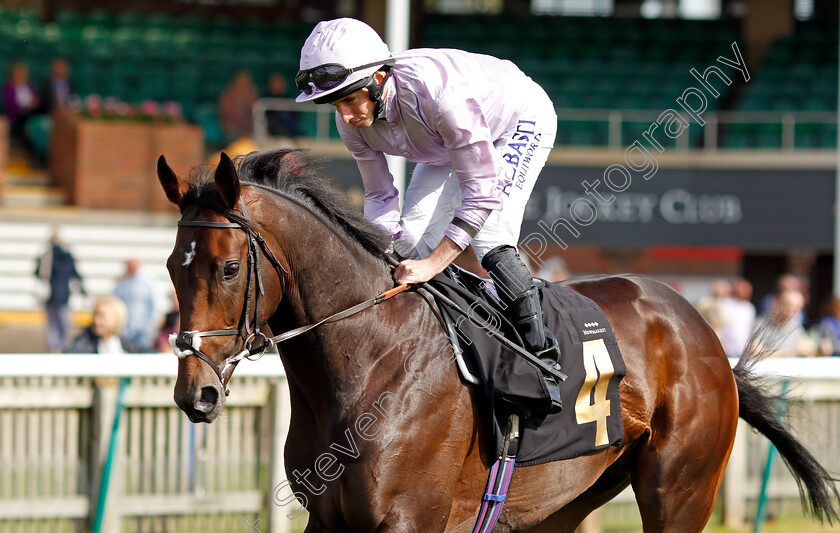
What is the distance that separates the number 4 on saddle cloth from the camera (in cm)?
296

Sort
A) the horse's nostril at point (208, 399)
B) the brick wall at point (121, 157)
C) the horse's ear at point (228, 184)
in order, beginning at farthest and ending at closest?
the brick wall at point (121, 157) → the horse's ear at point (228, 184) → the horse's nostril at point (208, 399)

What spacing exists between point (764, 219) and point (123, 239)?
7.81 m

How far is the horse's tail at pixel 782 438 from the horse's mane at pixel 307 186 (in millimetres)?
1775

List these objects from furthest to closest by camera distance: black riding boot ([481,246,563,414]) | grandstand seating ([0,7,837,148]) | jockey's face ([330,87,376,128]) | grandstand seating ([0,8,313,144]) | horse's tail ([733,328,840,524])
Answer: grandstand seating ([0,8,313,144]) → grandstand seating ([0,7,837,148]) → horse's tail ([733,328,840,524]) → black riding boot ([481,246,563,414]) → jockey's face ([330,87,376,128])

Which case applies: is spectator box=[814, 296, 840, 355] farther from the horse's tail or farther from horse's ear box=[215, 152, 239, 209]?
horse's ear box=[215, 152, 239, 209]

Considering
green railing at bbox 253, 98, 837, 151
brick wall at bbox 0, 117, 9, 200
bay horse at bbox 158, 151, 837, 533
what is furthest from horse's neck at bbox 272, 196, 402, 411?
brick wall at bbox 0, 117, 9, 200

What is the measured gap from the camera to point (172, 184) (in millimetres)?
2670

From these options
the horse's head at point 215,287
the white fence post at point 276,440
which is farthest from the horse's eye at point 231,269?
the white fence post at point 276,440

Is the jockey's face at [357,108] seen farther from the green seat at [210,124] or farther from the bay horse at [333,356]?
→ the green seat at [210,124]

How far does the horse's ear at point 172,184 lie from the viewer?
2.65m

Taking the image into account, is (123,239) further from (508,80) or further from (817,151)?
(508,80)

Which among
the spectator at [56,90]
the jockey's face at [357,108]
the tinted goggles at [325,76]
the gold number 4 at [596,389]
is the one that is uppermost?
A: the tinted goggles at [325,76]

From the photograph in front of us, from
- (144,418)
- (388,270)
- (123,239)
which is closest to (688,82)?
(123,239)

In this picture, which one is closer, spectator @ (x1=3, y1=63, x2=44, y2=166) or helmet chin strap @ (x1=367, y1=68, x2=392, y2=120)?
helmet chin strap @ (x1=367, y1=68, x2=392, y2=120)
